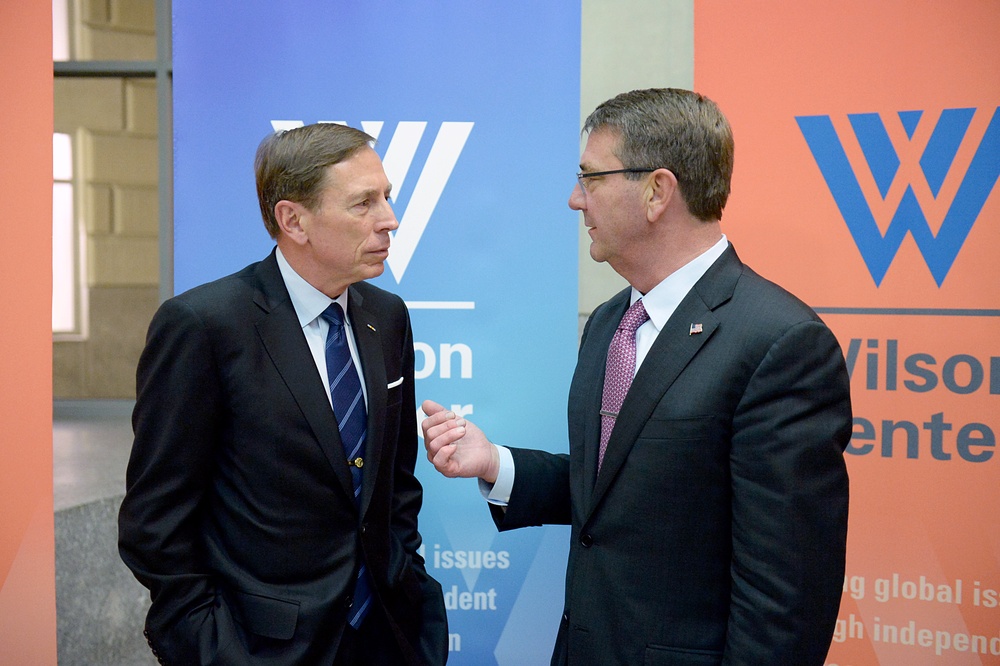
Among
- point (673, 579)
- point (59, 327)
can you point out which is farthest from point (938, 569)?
point (59, 327)

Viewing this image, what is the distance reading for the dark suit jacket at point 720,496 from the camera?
1.53 meters

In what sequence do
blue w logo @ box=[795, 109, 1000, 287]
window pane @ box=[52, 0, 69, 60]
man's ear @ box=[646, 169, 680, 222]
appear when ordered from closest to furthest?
1. man's ear @ box=[646, 169, 680, 222]
2. blue w logo @ box=[795, 109, 1000, 287]
3. window pane @ box=[52, 0, 69, 60]

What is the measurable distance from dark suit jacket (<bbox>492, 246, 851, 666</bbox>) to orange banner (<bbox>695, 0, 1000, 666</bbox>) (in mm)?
1095

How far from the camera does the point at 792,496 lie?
151 cm

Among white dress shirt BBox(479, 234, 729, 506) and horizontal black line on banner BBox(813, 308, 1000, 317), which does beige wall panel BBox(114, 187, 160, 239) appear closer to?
horizontal black line on banner BBox(813, 308, 1000, 317)

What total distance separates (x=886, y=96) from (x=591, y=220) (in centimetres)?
132

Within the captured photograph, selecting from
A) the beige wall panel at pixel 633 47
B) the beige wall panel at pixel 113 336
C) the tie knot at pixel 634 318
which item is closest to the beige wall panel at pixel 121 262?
the beige wall panel at pixel 113 336

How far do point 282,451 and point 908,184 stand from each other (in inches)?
81.0

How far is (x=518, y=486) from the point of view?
2.06m

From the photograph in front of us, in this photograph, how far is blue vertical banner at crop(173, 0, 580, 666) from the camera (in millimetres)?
2820

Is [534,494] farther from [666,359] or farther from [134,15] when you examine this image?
[134,15]

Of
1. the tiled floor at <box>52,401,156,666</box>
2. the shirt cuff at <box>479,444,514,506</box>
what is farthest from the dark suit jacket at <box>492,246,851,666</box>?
the tiled floor at <box>52,401,156,666</box>

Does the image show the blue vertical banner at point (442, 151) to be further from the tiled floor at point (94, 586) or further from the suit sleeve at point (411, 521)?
the tiled floor at point (94, 586)

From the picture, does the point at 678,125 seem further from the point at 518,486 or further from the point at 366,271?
the point at 518,486
